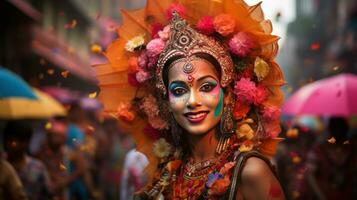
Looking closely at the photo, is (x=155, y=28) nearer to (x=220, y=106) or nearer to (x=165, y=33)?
(x=165, y=33)

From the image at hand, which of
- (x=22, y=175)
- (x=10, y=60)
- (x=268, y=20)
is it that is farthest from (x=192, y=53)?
(x=10, y=60)

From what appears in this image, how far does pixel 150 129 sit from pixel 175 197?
0.65 m

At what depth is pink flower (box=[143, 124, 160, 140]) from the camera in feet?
16.8

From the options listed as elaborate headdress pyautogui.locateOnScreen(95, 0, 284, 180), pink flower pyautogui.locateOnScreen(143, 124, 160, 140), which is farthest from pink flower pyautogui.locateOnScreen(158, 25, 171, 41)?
pink flower pyautogui.locateOnScreen(143, 124, 160, 140)

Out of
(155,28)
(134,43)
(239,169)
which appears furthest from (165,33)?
(239,169)

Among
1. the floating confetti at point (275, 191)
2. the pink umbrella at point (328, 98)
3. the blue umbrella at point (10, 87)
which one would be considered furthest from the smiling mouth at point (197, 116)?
the pink umbrella at point (328, 98)

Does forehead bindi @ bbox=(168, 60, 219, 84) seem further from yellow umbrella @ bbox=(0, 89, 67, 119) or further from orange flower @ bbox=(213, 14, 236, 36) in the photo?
yellow umbrella @ bbox=(0, 89, 67, 119)

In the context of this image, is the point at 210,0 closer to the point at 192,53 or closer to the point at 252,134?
the point at 192,53

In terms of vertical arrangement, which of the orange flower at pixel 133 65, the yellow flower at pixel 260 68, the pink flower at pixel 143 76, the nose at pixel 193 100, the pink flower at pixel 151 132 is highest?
the orange flower at pixel 133 65

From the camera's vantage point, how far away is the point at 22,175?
7203 mm

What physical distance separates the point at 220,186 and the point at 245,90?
703 mm

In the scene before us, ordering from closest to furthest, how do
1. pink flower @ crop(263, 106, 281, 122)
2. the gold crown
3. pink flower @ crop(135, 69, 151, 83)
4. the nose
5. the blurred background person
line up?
the nose
the gold crown
pink flower @ crop(263, 106, 281, 122)
pink flower @ crop(135, 69, 151, 83)
the blurred background person

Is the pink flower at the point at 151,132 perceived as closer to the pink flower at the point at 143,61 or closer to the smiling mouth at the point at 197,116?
the pink flower at the point at 143,61

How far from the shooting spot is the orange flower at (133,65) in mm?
4953
